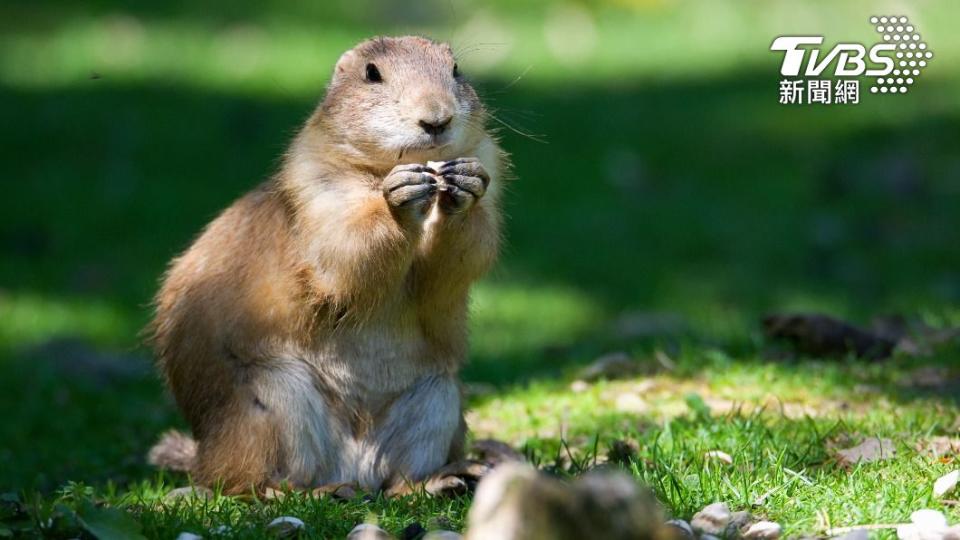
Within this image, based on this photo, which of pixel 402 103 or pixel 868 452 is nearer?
pixel 868 452

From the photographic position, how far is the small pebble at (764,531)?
14.5 ft

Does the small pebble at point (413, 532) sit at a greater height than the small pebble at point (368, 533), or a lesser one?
lesser

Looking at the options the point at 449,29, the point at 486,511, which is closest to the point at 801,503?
the point at 486,511

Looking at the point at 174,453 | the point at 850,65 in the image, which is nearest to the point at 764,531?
the point at 174,453

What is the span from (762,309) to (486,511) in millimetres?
7253

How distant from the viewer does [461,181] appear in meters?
5.37

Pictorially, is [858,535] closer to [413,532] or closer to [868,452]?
[868,452]

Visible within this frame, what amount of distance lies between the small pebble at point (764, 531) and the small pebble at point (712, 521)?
0.23 ft

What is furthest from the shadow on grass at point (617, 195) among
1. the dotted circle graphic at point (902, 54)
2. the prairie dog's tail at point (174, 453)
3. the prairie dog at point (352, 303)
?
the prairie dog at point (352, 303)

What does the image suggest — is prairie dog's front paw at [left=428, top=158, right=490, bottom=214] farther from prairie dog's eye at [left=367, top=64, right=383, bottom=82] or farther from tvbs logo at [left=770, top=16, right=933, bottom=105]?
tvbs logo at [left=770, top=16, right=933, bottom=105]

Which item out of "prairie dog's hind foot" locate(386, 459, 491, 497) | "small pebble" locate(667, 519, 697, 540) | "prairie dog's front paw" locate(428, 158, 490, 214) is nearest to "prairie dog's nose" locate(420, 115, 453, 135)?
"prairie dog's front paw" locate(428, 158, 490, 214)

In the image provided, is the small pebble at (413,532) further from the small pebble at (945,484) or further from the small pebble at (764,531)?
the small pebble at (945,484)

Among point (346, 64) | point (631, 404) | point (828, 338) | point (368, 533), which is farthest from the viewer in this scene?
point (828, 338)

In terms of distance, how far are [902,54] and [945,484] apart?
286 inches
